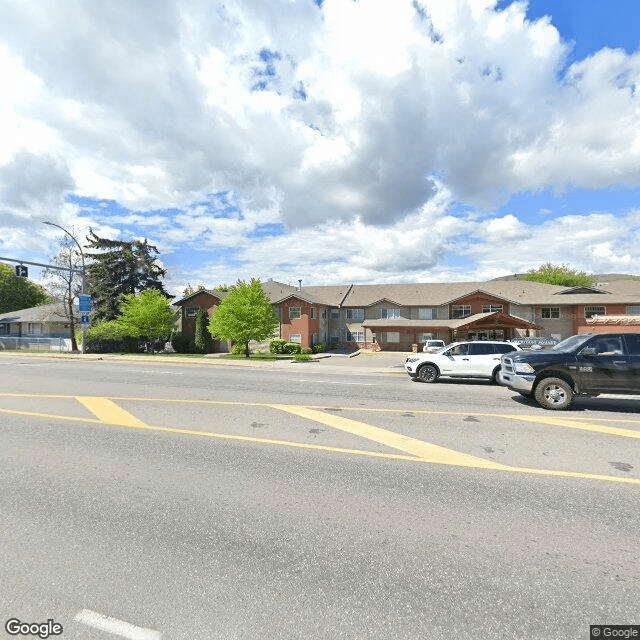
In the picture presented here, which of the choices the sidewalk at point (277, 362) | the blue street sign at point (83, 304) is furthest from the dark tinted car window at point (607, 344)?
the blue street sign at point (83, 304)

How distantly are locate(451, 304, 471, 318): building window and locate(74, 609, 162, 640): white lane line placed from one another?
143 ft

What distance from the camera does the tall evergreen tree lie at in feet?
149

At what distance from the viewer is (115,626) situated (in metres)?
2.62

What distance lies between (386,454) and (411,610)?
3.40 meters

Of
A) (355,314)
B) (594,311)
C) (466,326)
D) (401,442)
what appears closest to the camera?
(401,442)

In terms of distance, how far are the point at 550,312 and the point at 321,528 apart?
1711 inches

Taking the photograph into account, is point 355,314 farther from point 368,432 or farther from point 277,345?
point 368,432

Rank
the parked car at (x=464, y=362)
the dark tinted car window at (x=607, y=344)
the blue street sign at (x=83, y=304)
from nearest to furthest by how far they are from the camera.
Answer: the dark tinted car window at (x=607, y=344), the parked car at (x=464, y=362), the blue street sign at (x=83, y=304)

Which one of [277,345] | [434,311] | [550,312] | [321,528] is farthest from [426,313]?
[321,528]

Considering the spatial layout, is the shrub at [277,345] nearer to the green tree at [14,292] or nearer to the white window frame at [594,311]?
the white window frame at [594,311]

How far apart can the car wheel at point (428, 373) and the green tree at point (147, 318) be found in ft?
98.1

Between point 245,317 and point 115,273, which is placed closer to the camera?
point 245,317

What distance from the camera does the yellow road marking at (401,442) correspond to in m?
5.77

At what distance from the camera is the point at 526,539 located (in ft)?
12.1
